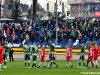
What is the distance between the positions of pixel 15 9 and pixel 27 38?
32.8m

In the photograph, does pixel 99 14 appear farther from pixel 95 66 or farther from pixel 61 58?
pixel 95 66

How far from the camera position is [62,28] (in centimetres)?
5528

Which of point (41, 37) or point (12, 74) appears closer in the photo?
point (12, 74)

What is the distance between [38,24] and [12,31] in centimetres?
496

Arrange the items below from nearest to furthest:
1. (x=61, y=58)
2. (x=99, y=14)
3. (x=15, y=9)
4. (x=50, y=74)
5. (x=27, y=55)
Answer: (x=50, y=74) → (x=27, y=55) → (x=61, y=58) → (x=15, y=9) → (x=99, y=14)

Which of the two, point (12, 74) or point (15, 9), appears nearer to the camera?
point (12, 74)

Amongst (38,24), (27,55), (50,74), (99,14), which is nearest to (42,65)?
(27,55)

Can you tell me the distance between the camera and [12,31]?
53094 millimetres

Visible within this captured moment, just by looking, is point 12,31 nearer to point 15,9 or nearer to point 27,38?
point 27,38

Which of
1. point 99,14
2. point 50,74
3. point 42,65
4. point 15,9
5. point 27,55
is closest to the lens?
point 50,74

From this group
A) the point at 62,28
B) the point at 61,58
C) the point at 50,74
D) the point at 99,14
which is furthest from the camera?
the point at 99,14

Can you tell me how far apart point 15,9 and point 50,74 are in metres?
53.5

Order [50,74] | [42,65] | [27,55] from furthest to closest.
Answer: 1. [42,65]
2. [27,55]
3. [50,74]

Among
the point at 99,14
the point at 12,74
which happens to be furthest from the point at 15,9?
the point at 12,74
